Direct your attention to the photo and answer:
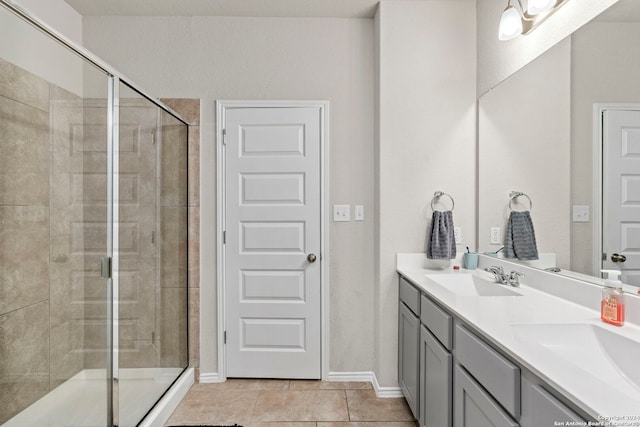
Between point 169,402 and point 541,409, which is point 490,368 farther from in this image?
point 169,402

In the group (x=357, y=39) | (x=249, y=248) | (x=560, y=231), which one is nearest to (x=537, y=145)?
(x=560, y=231)

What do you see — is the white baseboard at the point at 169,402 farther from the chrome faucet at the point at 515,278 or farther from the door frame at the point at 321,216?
the chrome faucet at the point at 515,278

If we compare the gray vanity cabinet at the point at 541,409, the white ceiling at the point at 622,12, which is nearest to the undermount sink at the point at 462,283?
the gray vanity cabinet at the point at 541,409

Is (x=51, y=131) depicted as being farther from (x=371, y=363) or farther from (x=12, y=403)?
(x=371, y=363)

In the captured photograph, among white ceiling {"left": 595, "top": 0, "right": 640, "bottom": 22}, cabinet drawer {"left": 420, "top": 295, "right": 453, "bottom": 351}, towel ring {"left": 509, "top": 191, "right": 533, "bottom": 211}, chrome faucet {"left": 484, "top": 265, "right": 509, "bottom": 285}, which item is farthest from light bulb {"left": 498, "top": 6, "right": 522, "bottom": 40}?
cabinet drawer {"left": 420, "top": 295, "right": 453, "bottom": 351}

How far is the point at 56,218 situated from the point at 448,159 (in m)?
2.29

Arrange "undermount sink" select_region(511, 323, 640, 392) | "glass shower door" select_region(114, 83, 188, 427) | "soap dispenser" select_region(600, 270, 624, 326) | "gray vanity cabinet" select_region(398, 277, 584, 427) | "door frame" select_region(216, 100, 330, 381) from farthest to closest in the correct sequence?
"door frame" select_region(216, 100, 330, 381), "glass shower door" select_region(114, 83, 188, 427), "soap dispenser" select_region(600, 270, 624, 326), "undermount sink" select_region(511, 323, 640, 392), "gray vanity cabinet" select_region(398, 277, 584, 427)

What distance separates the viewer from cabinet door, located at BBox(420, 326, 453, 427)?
4.96 feet

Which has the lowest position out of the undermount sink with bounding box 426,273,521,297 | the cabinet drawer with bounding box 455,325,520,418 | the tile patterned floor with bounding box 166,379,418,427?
the tile patterned floor with bounding box 166,379,418,427

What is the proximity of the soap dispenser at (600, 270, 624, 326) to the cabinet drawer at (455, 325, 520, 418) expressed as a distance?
480 mm

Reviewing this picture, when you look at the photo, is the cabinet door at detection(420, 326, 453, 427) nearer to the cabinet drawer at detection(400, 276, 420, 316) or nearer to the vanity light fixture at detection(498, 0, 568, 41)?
the cabinet drawer at detection(400, 276, 420, 316)

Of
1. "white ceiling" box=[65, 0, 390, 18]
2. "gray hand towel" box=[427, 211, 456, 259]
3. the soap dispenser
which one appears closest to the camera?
the soap dispenser

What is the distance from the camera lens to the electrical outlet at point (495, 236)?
215 centimetres

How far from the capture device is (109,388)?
1715 millimetres
